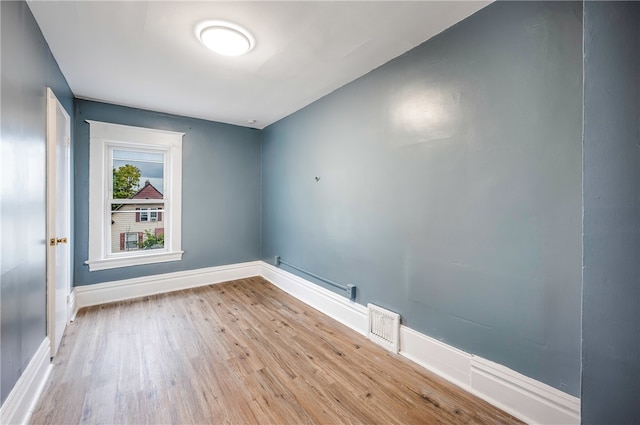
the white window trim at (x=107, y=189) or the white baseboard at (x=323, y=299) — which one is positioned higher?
the white window trim at (x=107, y=189)

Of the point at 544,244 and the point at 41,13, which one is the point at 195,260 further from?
the point at 544,244

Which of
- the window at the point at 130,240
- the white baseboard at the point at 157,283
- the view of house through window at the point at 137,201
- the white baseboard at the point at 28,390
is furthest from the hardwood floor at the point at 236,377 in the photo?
the view of house through window at the point at 137,201

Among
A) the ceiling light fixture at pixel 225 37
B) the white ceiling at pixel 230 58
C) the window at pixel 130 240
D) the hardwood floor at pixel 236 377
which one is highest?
the white ceiling at pixel 230 58

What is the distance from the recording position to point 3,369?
4.30 feet

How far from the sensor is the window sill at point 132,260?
3.29 metres

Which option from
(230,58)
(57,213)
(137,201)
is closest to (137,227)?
(137,201)

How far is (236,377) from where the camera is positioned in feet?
6.27

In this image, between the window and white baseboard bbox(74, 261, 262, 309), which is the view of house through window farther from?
white baseboard bbox(74, 261, 262, 309)

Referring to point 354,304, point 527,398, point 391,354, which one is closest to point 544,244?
point 527,398

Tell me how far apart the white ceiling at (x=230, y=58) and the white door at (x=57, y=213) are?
0.50 m

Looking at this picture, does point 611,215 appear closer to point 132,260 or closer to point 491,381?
point 491,381

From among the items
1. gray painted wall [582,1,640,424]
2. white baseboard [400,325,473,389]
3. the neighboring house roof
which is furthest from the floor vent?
the neighboring house roof

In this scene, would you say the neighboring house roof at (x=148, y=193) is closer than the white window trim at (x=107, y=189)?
No

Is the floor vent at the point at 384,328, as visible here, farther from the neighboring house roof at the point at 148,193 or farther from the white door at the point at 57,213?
the neighboring house roof at the point at 148,193
